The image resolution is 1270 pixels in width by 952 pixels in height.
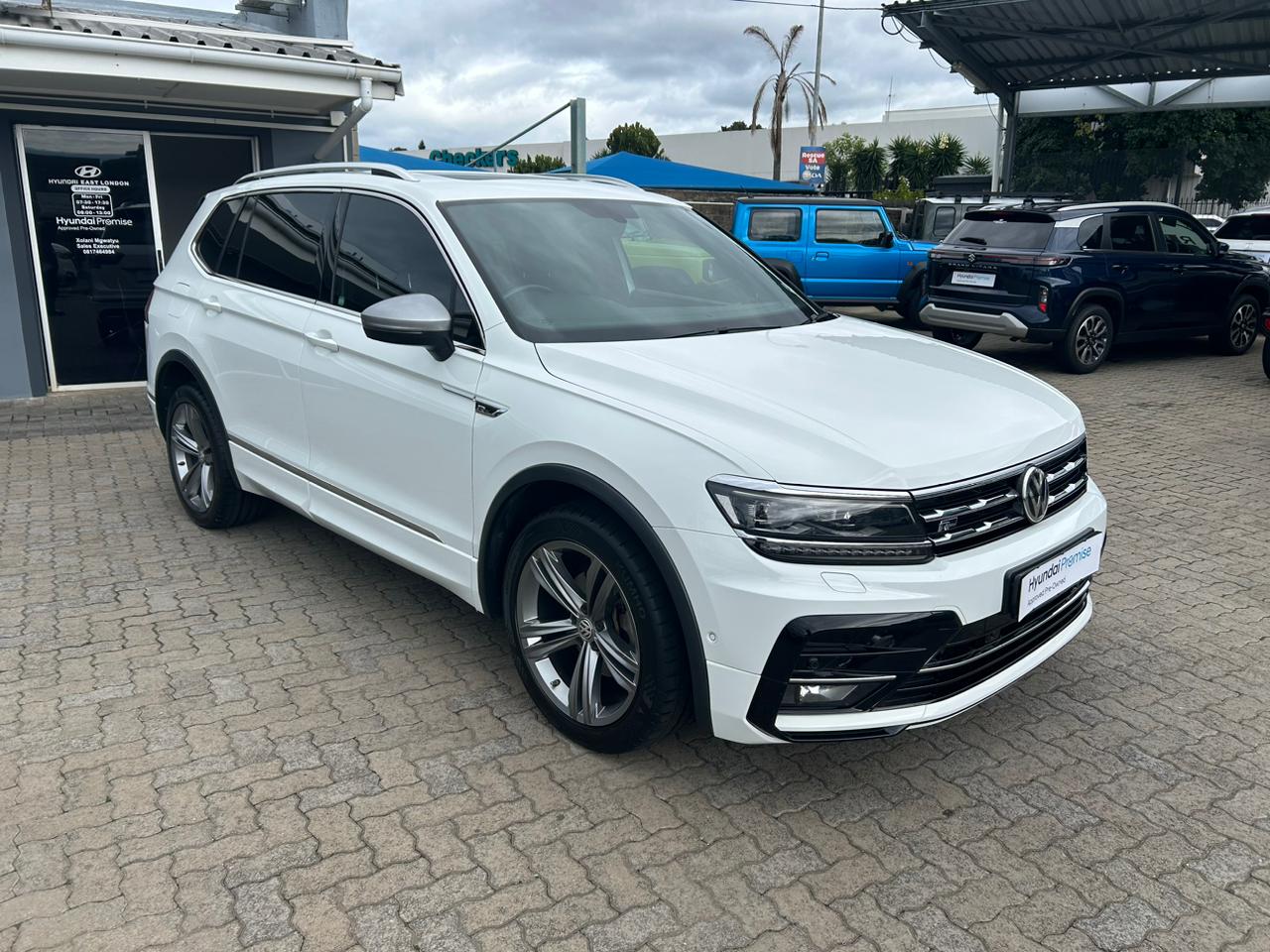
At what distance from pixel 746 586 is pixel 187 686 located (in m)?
2.32

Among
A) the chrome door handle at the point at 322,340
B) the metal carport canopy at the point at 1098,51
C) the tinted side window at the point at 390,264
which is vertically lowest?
the chrome door handle at the point at 322,340

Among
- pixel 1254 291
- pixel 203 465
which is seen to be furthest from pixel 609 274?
pixel 1254 291

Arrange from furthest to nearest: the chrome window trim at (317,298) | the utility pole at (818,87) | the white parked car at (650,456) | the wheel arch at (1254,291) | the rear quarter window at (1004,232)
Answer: the utility pole at (818,87)
the wheel arch at (1254,291)
the rear quarter window at (1004,232)
the chrome window trim at (317,298)
the white parked car at (650,456)

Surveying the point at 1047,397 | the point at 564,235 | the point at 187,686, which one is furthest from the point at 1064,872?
the point at 187,686

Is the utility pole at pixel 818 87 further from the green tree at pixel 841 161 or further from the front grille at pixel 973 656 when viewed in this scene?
the front grille at pixel 973 656

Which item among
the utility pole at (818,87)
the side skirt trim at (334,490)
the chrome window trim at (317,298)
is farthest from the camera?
the utility pole at (818,87)

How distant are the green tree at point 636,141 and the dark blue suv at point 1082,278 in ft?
154

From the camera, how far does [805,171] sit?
27156mm

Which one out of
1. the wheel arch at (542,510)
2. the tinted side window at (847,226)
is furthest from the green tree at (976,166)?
the wheel arch at (542,510)

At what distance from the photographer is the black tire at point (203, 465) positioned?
5.05 m

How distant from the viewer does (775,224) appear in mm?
14094

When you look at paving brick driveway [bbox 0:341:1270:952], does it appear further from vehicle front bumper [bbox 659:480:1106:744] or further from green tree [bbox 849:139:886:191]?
green tree [bbox 849:139:886:191]

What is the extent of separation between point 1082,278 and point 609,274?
7874 millimetres

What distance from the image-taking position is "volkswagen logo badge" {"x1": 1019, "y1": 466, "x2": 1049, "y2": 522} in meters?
2.96
